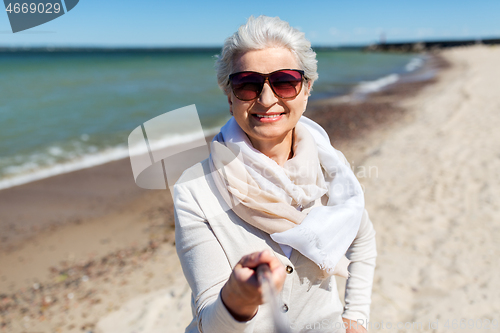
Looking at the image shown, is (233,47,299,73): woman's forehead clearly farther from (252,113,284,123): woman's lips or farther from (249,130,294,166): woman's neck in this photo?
(249,130,294,166): woman's neck

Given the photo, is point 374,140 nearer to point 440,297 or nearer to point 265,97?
point 440,297

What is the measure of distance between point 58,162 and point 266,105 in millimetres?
8355

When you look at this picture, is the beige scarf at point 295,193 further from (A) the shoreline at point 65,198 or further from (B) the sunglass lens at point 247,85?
(A) the shoreline at point 65,198

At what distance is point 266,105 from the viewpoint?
154 centimetres

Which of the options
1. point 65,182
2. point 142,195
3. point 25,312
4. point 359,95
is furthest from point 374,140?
point 359,95

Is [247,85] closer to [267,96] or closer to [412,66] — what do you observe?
[267,96]

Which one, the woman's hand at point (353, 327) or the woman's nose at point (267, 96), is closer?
the woman's nose at point (267, 96)

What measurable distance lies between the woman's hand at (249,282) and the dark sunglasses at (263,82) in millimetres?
802

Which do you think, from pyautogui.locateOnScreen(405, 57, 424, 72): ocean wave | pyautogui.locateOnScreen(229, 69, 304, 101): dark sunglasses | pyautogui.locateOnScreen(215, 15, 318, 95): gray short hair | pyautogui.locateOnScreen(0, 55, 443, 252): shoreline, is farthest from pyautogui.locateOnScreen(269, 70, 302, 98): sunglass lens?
pyautogui.locateOnScreen(405, 57, 424, 72): ocean wave

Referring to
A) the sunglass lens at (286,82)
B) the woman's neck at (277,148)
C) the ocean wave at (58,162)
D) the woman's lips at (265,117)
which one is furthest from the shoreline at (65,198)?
the sunglass lens at (286,82)

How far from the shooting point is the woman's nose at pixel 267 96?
1525 millimetres

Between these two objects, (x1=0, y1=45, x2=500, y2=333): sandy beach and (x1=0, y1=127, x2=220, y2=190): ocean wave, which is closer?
(x1=0, y1=45, x2=500, y2=333): sandy beach

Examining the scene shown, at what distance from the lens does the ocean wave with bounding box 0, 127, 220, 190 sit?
24.4 ft

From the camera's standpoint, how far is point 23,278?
14.4ft
